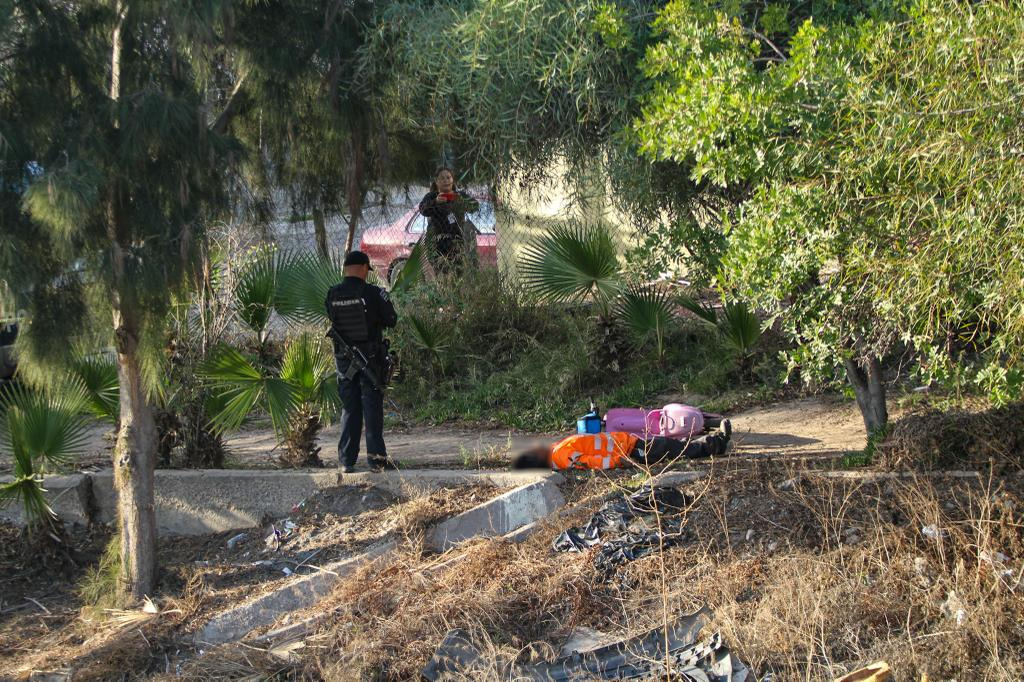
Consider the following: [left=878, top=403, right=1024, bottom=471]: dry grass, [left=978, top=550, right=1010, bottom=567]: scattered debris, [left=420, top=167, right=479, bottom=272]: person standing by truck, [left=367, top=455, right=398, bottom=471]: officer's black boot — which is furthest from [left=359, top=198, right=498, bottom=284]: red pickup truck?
[left=978, top=550, right=1010, bottom=567]: scattered debris

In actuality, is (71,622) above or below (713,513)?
below

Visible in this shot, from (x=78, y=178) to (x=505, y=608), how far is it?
311 cm

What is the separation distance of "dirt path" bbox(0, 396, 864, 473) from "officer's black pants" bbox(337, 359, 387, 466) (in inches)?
29.9

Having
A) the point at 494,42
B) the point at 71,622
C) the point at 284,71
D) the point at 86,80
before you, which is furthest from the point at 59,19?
the point at 71,622

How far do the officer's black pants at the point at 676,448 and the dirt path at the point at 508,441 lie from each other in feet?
0.88

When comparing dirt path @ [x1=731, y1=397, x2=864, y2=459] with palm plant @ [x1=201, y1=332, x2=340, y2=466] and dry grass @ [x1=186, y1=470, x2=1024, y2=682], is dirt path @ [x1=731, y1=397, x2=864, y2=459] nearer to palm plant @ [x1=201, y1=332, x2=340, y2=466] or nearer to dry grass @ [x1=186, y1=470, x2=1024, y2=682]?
dry grass @ [x1=186, y1=470, x2=1024, y2=682]

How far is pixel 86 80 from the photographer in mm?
5461

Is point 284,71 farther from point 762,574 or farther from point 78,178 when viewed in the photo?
point 762,574

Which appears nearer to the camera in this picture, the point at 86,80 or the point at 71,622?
the point at 86,80

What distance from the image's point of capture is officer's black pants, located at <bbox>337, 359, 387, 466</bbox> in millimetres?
7195

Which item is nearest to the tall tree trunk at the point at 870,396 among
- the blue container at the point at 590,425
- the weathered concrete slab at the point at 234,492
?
the blue container at the point at 590,425

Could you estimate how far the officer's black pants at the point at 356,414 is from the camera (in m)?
7.20

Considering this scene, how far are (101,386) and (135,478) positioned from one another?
1716 millimetres

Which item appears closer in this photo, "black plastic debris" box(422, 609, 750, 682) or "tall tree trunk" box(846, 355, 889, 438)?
"black plastic debris" box(422, 609, 750, 682)
